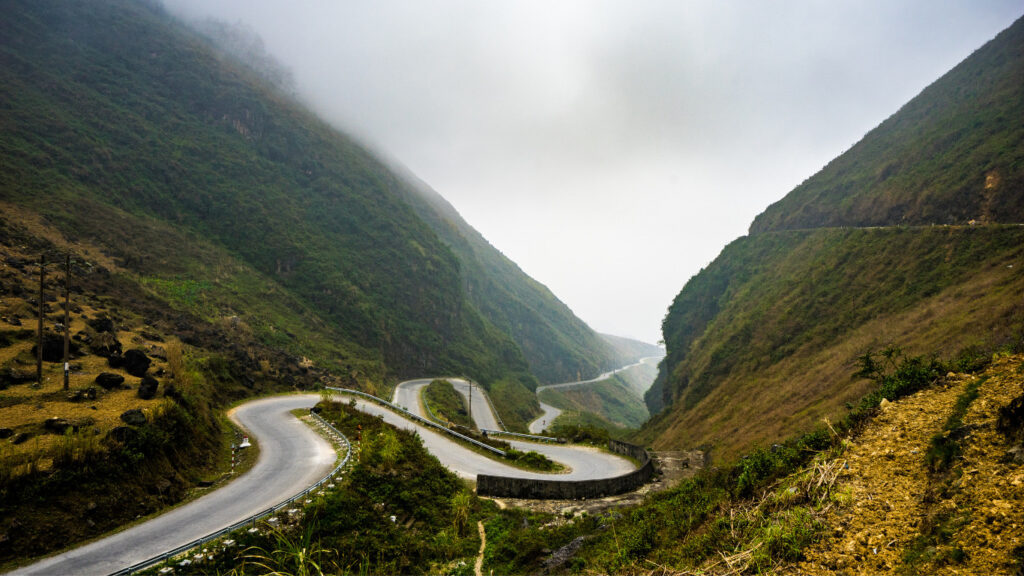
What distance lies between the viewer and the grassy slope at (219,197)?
5709 cm

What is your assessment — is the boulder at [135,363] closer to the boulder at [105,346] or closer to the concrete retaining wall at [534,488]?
the boulder at [105,346]

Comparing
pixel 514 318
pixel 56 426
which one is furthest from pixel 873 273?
pixel 514 318

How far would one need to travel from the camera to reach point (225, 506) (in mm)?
12719

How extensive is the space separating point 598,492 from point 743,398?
2869 cm

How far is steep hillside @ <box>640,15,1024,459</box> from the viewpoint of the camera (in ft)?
94.7

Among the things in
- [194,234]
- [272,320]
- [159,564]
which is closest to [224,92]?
[194,234]

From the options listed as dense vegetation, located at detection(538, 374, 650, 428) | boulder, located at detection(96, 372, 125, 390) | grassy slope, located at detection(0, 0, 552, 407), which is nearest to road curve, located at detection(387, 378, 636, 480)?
boulder, located at detection(96, 372, 125, 390)

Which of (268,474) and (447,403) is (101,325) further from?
(447,403)

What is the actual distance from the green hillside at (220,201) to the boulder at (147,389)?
35.8 meters

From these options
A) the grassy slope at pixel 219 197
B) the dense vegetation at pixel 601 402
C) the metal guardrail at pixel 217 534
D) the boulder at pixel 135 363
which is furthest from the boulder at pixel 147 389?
the dense vegetation at pixel 601 402

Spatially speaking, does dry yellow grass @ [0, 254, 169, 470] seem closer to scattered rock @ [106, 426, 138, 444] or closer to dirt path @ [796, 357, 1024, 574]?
scattered rock @ [106, 426, 138, 444]

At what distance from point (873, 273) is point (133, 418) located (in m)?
60.2

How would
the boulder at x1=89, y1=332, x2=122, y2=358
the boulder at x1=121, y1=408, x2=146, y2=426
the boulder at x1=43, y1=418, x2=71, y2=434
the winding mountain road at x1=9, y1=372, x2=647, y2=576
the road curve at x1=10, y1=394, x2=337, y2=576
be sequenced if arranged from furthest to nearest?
1. the boulder at x1=89, y1=332, x2=122, y2=358
2. the boulder at x1=121, y1=408, x2=146, y2=426
3. the boulder at x1=43, y1=418, x2=71, y2=434
4. the winding mountain road at x1=9, y1=372, x2=647, y2=576
5. the road curve at x1=10, y1=394, x2=337, y2=576

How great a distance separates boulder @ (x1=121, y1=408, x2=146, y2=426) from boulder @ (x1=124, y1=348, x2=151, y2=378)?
265 inches
